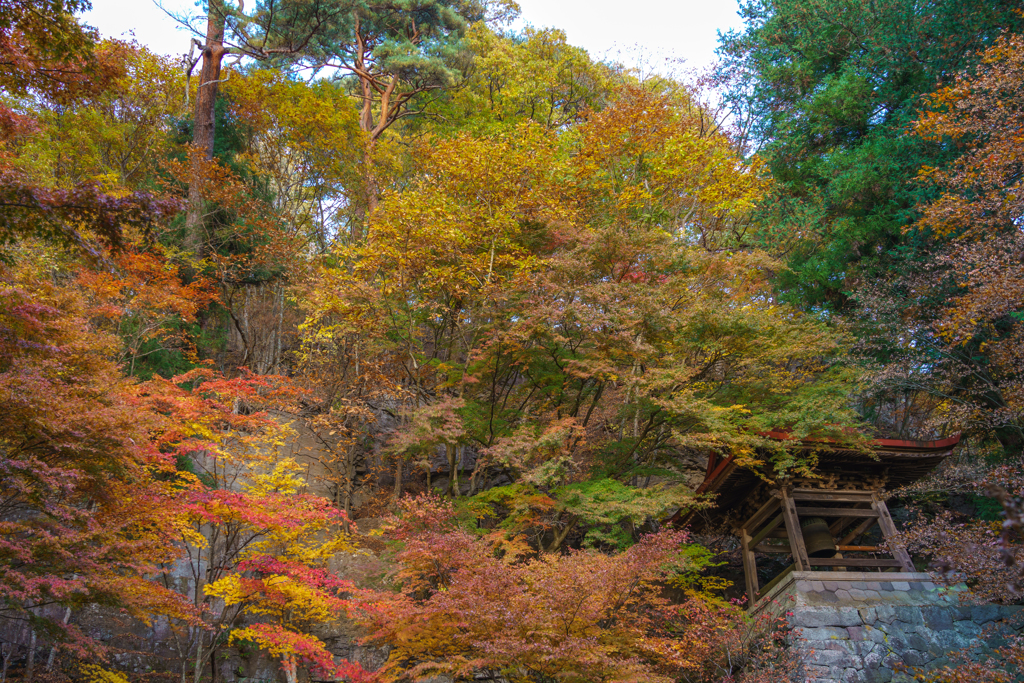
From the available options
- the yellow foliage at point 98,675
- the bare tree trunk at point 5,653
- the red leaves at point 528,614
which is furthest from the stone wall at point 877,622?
the bare tree trunk at point 5,653

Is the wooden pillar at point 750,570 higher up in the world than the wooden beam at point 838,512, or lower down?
lower down

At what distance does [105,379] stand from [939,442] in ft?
38.9

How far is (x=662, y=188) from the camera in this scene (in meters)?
14.6

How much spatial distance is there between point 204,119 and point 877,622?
18.6 metres

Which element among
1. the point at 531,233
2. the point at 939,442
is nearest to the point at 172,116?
the point at 531,233

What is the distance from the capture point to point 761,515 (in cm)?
1077

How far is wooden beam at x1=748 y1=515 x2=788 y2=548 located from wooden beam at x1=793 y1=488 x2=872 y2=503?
1.65ft

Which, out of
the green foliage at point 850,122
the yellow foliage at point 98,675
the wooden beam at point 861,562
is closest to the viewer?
the yellow foliage at point 98,675

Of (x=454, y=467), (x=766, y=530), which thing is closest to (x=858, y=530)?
(x=766, y=530)

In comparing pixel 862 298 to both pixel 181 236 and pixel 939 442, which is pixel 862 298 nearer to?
pixel 939 442

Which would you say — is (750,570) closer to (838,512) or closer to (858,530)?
(838,512)

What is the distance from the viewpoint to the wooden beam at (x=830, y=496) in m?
9.92

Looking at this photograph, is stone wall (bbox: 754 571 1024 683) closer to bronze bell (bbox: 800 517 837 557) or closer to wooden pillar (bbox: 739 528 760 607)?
bronze bell (bbox: 800 517 837 557)

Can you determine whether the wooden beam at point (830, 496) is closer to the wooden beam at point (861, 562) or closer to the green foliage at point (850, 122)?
the wooden beam at point (861, 562)
